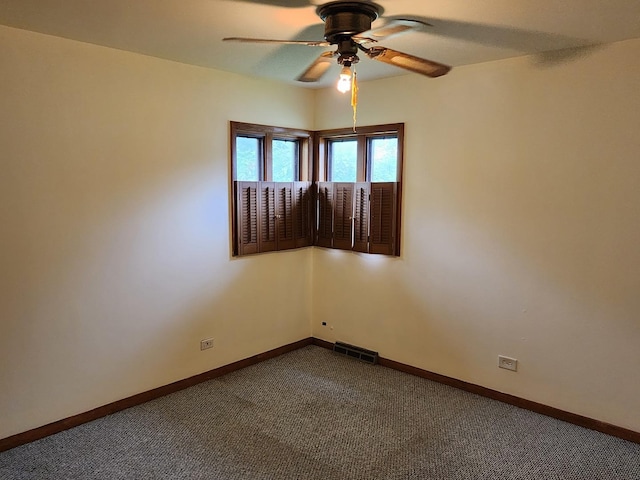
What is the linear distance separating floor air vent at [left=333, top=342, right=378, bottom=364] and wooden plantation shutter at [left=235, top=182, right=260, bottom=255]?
122 cm


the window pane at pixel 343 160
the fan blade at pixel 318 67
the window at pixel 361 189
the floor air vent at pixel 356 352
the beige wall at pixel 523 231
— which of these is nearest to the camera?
the fan blade at pixel 318 67

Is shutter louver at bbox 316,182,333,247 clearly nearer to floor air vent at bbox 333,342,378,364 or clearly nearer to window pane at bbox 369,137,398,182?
window pane at bbox 369,137,398,182

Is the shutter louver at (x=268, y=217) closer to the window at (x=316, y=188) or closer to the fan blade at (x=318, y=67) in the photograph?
the window at (x=316, y=188)

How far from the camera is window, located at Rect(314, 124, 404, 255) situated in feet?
12.9

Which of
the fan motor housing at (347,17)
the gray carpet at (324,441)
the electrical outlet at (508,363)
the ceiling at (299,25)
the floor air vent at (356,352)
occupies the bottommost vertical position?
the gray carpet at (324,441)

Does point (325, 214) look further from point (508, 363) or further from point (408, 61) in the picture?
point (408, 61)

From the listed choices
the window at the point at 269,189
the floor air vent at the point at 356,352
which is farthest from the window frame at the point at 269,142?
the floor air vent at the point at 356,352

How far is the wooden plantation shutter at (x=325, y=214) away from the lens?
4344mm

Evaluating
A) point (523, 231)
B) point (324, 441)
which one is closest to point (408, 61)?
point (523, 231)

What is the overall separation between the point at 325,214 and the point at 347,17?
2341mm

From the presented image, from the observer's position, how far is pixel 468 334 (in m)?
3.60

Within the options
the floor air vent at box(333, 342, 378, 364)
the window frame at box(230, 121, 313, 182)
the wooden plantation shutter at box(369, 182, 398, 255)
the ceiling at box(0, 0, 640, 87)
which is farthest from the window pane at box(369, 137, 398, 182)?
the floor air vent at box(333, 342, 378, 364)

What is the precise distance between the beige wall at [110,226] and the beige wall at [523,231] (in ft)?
4.35

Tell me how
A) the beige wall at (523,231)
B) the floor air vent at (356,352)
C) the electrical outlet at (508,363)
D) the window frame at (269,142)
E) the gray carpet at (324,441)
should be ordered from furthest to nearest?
the floor air vent at (356,352), the window frame at (269,142), the electrical outlet at (508,363), the beige wall at (523,231), the gray carpet at (324,441)
